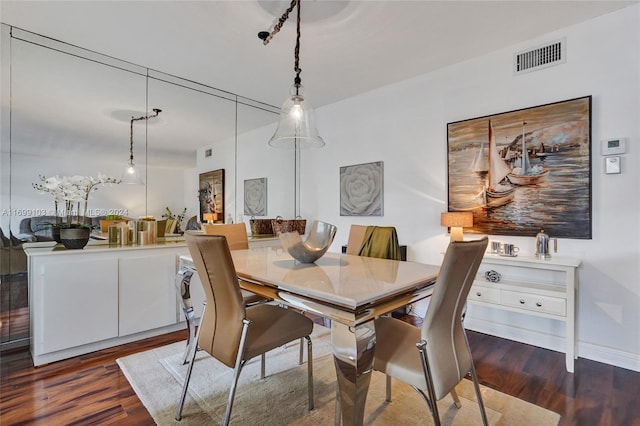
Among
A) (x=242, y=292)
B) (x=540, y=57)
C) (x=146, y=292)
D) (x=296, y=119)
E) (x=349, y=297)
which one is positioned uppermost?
(x=540, y=57)

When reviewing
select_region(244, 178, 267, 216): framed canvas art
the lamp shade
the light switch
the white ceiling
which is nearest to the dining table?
the lamp shade

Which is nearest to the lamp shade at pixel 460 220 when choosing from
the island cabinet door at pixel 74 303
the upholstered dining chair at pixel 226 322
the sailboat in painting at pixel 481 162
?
the sailboat in painting at pixel 481 162

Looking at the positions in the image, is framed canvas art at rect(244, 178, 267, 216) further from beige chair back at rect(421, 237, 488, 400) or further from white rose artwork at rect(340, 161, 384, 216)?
beige chair back at rect(421, 237, 488, 400)

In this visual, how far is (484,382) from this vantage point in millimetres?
2082

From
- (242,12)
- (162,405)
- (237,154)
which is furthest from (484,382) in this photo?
(237,154)

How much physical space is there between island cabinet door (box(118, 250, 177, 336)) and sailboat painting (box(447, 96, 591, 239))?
9.23 feet

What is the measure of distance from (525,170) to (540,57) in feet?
3.12

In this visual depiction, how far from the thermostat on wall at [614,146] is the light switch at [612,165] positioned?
0.04 meters

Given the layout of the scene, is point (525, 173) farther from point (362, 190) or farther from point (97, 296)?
point (97, 296)

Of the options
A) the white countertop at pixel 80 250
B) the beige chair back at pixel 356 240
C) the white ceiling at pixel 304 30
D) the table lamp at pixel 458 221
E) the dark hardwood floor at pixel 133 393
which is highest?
the white ceiling at pixel 304 30

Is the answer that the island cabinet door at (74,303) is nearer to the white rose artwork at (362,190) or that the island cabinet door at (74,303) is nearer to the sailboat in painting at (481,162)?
the white rose artwork at (362,190)

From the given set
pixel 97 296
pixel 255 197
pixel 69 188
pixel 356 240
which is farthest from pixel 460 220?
pixel 69 188

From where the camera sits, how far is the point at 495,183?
2.86 metres

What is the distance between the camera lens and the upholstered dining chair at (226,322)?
1.44 metres
